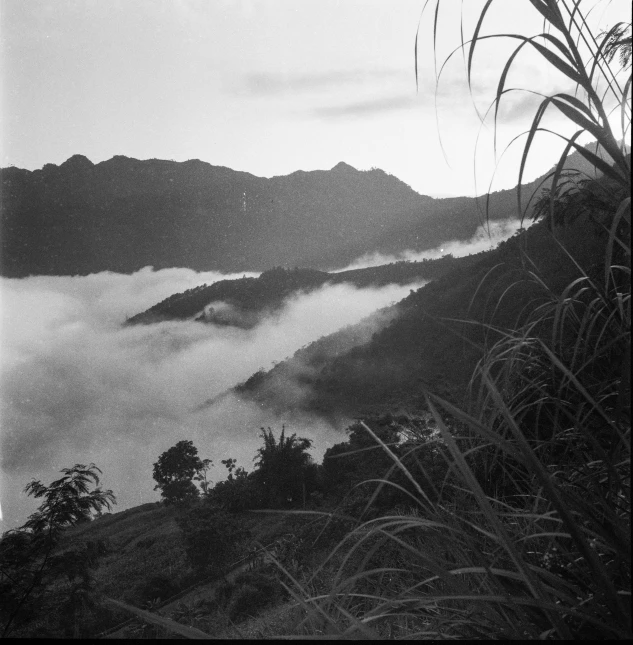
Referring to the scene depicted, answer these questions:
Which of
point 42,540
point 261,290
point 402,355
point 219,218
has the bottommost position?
point 42,540

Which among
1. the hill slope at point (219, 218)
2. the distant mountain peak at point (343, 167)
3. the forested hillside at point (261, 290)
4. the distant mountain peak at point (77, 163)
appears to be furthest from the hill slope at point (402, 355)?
the distant mountain peak at point (77, 163)

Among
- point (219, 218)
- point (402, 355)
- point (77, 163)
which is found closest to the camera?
point (402, 355)

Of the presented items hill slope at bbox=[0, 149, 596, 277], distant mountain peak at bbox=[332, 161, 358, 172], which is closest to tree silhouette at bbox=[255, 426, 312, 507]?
hill slope at bbox=[0, 149, 596, 277]

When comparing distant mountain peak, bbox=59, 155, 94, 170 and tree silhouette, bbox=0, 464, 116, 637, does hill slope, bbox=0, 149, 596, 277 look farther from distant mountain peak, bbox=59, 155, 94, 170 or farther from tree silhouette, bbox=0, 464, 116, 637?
tree silhouette, bbox=0, 464, 116, 637

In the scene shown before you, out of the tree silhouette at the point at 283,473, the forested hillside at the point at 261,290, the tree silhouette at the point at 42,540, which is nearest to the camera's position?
the tree silhouette at the point at 42,540

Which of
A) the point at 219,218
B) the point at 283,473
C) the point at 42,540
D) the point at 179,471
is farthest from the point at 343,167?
the point at 42,540

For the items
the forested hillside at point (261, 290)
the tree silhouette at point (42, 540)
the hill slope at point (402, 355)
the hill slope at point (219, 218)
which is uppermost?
the hill slope at point (219, 218)

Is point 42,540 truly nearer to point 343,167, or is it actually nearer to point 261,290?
point 261,290

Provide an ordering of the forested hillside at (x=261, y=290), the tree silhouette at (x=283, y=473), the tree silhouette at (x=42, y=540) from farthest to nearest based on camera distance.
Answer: the forested hillside at (x=261, y=290)
the tree silhouette at (x=283, y=473)
the tree silhouette at (x=42, y=540)

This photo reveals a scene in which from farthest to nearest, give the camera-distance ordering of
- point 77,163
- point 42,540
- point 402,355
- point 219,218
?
1. point 219,218
2. point 77,163
3. point 402,355
4. point 42,540

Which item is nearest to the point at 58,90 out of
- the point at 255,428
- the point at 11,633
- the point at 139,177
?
the point at 139,177

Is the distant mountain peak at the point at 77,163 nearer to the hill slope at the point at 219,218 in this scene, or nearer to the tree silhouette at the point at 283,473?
the hill slope at the point at 219,218

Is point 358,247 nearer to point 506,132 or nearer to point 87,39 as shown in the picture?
point 506,132

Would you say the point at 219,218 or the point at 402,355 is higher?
the point at 219,218
